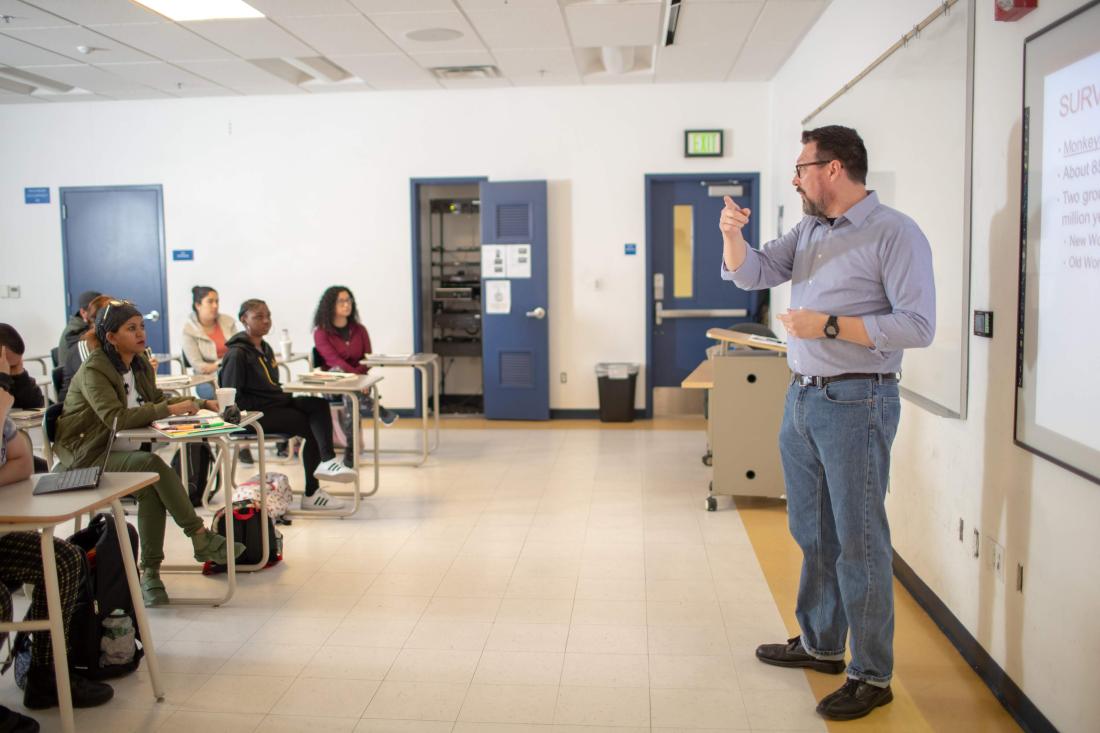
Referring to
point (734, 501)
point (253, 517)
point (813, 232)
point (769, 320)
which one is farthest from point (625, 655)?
point (769, 320)

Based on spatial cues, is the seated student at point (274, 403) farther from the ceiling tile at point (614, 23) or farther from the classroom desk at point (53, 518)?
the ceiling tile at point (614, 23)

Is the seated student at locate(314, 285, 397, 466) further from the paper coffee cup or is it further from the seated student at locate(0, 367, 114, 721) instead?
the seated student at locate(0, 367, 114, 721)

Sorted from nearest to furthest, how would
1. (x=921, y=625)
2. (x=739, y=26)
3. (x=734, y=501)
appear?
(x=921, y=625)
(x=734, y=501)
(x=739, y=26)

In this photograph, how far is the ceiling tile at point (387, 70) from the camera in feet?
22.3

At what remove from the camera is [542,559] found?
14.2 feet

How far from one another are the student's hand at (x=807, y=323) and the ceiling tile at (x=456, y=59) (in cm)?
472

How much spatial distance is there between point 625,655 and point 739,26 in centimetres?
437

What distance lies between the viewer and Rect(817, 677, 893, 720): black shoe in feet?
9.04

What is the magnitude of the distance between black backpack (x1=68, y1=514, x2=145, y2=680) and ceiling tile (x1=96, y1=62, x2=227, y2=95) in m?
4.99

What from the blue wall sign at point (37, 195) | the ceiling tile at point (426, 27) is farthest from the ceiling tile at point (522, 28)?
the blue wall sign at point (37, 195)

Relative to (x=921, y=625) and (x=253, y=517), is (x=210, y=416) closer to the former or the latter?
(x=253, y=517)

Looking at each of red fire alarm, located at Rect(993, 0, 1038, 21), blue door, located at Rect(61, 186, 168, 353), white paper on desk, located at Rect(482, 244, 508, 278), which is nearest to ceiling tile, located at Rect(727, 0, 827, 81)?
white paper on desk, located at Rect(482, 244, 508, 278)

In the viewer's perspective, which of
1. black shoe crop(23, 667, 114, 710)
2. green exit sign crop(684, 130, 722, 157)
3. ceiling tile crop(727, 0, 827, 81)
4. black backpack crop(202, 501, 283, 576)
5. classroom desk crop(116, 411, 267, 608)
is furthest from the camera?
green exit sign crop(684, 130, 722, 157)

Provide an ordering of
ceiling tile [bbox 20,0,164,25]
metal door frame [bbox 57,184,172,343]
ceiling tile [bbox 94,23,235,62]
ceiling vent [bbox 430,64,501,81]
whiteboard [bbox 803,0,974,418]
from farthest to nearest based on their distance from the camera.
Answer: metal door frame [bbox 57,184,172,343], ceiling vent [bbox 430,64,501,81], ceiling tile [bbox 94,23,235,62], ceiling tile [bbox 20,0,164,25], whiteboard [bbox 803,0,974,418]
